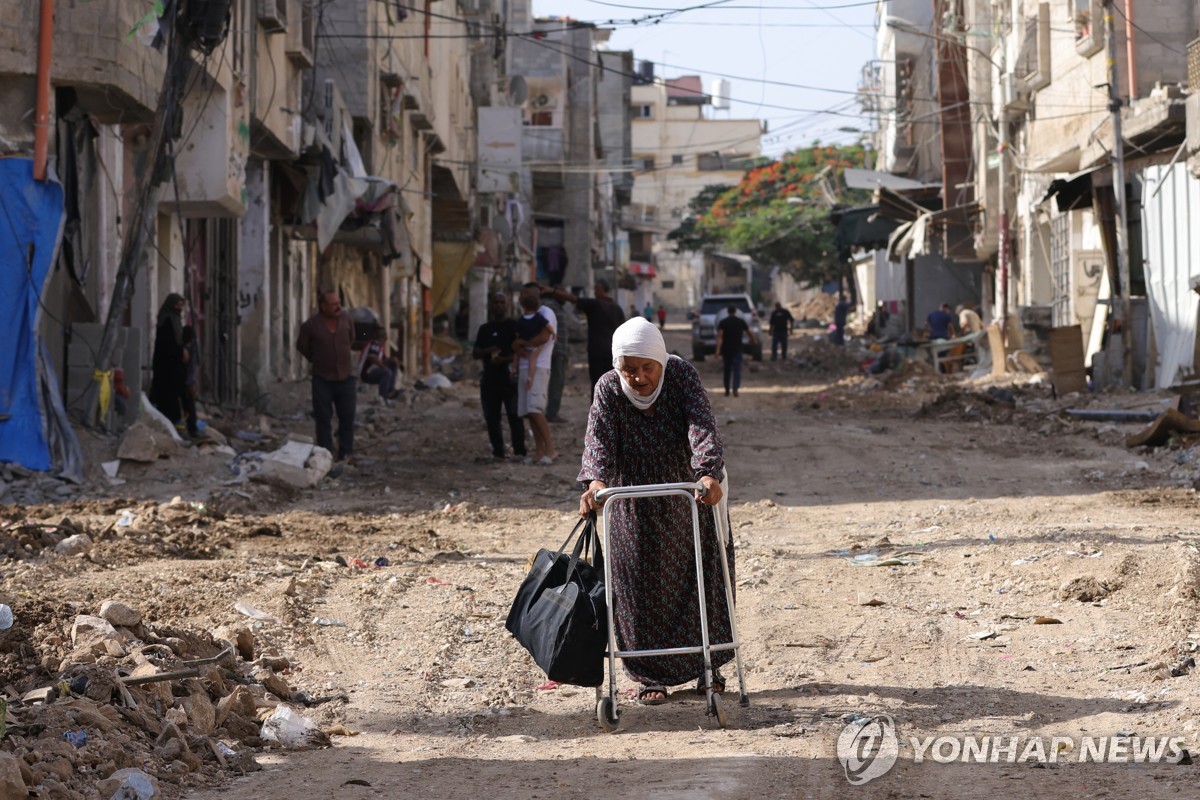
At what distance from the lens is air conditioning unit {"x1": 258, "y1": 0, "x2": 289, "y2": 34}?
721 inches

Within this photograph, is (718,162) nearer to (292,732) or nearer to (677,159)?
(677,159)

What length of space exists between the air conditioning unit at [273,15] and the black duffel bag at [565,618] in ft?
46.6

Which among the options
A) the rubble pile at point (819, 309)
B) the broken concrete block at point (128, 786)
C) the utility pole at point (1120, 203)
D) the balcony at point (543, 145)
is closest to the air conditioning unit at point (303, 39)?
the utility pole at point (1120, 203)

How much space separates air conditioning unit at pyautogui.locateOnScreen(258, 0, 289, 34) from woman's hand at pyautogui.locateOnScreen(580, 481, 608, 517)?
14218 millimetres

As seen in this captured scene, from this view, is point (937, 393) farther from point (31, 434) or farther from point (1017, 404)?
point (31, 434)

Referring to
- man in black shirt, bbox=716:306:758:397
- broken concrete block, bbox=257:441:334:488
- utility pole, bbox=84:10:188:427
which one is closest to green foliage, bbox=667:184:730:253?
man in black shirt, bbox=716:306:758:397

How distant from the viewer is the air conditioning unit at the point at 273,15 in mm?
18312

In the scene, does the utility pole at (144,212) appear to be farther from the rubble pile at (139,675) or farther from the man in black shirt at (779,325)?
the man in black shirt at (779,325)

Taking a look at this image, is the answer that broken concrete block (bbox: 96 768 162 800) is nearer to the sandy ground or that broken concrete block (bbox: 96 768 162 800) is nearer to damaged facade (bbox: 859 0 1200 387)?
the sandy ground

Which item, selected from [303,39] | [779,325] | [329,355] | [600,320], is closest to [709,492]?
[329,355]

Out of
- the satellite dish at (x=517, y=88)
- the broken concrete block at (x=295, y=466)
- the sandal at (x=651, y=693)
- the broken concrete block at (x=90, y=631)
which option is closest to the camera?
the sandal at (x=651, y=693)

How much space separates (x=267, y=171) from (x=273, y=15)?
11.0 ft

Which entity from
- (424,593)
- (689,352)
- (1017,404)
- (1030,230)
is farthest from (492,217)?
(424,593)

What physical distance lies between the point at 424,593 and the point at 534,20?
5505 centimetres
